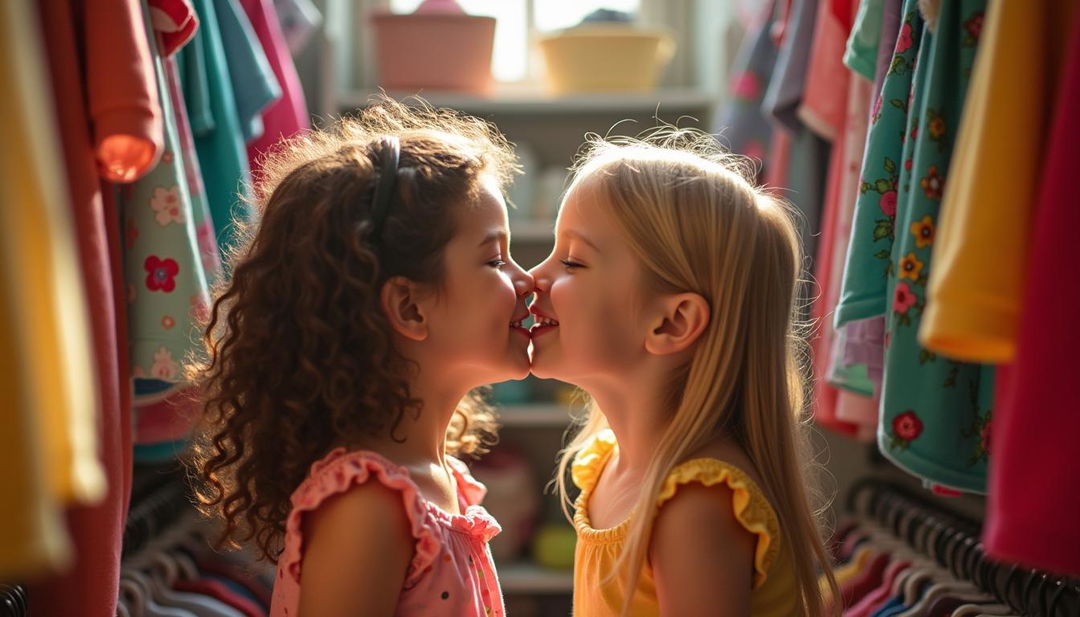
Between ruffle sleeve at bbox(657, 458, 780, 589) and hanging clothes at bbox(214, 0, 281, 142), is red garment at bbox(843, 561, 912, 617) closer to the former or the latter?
ruffle sleeve at bbox(657, 458, 780, 589)

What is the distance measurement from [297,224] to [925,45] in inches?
28.2

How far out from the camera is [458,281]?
4.22 ft

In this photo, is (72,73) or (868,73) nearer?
(72,73)

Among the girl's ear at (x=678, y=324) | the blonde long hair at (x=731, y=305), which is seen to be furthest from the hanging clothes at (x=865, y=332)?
the girl's ear at (x=678, y=324)

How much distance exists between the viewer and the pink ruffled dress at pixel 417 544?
1.17 meters

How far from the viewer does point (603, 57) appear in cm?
281

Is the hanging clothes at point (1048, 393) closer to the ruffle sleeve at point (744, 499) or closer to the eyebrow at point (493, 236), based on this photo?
the ruffle sleeve at point (744, 499)

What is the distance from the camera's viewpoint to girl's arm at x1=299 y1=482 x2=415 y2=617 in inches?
44.6

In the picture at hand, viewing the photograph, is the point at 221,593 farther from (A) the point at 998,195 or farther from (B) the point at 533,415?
A: (A) the point at 998,195

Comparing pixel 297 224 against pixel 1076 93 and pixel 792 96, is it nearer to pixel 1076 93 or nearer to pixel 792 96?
pixel 1076 93

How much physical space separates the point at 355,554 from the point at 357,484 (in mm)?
71

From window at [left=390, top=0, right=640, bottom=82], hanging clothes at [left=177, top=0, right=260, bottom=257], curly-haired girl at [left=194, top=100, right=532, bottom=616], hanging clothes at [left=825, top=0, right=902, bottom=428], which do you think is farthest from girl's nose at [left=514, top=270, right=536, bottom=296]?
window at [left=390, top=0, right=640, bottom=82]

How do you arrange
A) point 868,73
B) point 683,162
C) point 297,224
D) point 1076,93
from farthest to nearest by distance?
1. point 868,73
2. point 683,162
3. point 297,224
4. point 1076,93

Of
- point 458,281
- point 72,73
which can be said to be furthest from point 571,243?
point 72,73
